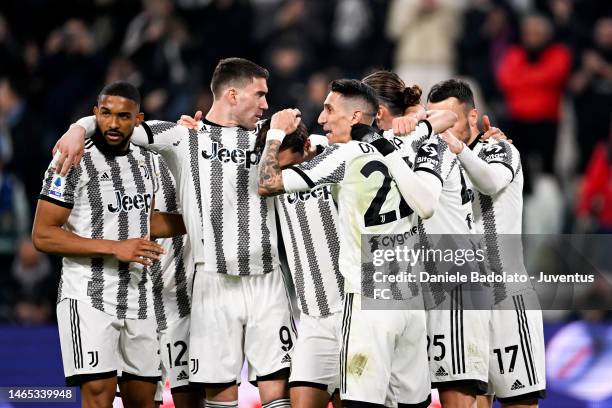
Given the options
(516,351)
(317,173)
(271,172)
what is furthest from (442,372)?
(271,172)

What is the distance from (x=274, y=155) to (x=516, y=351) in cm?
211

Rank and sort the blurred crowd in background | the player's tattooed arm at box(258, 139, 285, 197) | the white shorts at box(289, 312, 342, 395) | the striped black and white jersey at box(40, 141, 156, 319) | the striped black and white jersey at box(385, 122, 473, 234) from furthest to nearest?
the blurred crowd in background, the white shorts at box(289, 312, 342, 395), the striped black and white jersey at box(40, 141, 156, 319), the striped black and white jersey at box(385, 122, 473, 234), the player's tattooed arm at box(258, 139, 285, 197)

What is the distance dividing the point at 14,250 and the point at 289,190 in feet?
19.6

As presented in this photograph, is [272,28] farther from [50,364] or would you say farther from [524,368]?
[524,368]

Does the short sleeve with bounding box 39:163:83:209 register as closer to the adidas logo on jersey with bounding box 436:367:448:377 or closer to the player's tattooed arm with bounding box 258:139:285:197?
the player's tattooed arm with bounding box 258:139:285:197

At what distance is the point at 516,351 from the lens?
8117 mm

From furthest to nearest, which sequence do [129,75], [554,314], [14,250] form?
[129,75], [14,250], [554,314]

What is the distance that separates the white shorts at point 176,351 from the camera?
834 cm

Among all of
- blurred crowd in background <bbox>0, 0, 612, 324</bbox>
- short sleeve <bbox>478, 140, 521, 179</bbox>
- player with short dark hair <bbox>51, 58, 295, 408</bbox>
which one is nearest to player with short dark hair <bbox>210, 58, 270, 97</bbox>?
player with short dark hair <bbox>51, 58, 295, 408</bbox>

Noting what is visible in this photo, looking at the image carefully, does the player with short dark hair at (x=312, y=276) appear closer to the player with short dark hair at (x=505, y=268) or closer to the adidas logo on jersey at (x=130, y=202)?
the adidas logo on jersey at (x=130, y=202)

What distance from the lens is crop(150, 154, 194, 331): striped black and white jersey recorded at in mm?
8258

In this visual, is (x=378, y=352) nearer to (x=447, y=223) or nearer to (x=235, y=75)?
(x=447, y=223)

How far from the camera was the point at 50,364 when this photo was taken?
10336 mm

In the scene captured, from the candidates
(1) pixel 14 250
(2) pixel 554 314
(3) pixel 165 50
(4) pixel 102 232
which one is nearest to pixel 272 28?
(3) pixel 165 50
